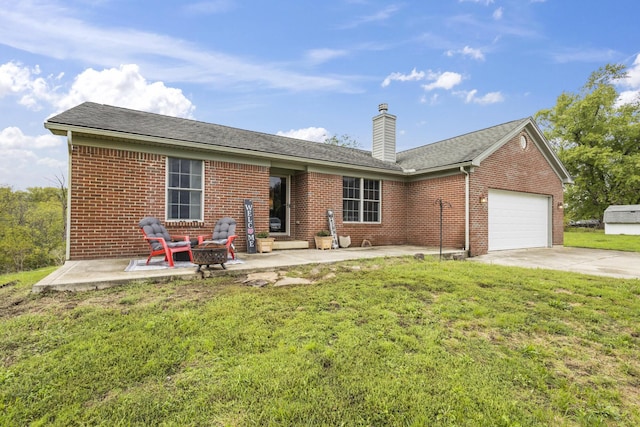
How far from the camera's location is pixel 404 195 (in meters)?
11.8

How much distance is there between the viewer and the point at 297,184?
1029cm

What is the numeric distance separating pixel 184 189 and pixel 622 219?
1276 inches

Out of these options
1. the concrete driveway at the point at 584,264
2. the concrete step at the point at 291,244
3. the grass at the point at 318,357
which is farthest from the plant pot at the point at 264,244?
the concrete driveway at the point at 584,264

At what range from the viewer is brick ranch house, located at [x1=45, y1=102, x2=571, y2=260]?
686 cm

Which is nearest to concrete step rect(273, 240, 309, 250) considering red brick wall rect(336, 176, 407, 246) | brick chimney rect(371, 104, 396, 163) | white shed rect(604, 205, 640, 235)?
red brick wall rect(336, 176, 407, 246)

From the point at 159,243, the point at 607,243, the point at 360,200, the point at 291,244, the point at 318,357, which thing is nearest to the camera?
the point at 318,357

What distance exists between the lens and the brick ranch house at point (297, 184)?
6.86 metres

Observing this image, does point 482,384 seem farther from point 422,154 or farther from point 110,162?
point 422,154

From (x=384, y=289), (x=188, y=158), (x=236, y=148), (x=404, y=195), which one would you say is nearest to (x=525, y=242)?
(x=404, y=195)

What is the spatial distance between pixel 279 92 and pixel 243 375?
15668 mm

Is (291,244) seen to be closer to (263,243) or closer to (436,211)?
(263,243)

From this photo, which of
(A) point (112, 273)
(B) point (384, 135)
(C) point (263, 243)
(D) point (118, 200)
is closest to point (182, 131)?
(D) point (118, 200)

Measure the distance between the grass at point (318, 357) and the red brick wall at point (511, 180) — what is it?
212 inches

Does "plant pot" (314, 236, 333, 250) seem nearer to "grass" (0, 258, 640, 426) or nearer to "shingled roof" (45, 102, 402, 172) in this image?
"shingled roof" (45, 102, 402, 172)
